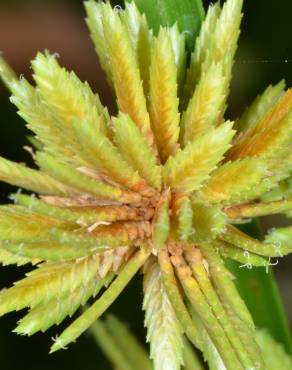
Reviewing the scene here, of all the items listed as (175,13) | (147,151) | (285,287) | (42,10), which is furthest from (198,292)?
(42,10)

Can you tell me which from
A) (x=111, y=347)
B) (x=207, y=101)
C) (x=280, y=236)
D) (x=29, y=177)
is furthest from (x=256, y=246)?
(x=111, y=347)

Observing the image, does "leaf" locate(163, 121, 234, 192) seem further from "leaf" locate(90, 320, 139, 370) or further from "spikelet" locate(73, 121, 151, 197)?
"leaf" locate(90, 320, 139, 370)

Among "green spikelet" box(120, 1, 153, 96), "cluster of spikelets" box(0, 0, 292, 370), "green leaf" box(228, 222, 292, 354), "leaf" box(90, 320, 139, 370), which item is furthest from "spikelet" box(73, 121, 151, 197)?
"leaf" box(90, 320, 139, 370)

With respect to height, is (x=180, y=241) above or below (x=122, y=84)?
below

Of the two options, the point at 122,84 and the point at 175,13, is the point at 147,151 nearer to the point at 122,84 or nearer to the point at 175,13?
the point at 122,84

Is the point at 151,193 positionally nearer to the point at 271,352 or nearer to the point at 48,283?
the point at 48,283

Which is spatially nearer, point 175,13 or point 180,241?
point 180,241
